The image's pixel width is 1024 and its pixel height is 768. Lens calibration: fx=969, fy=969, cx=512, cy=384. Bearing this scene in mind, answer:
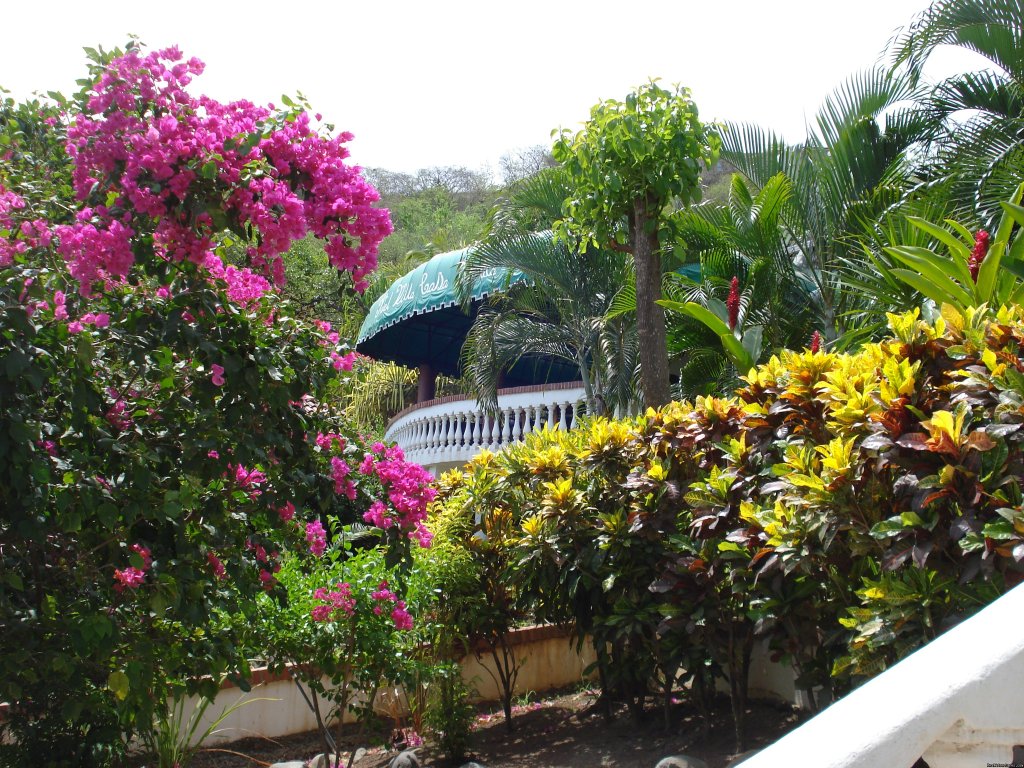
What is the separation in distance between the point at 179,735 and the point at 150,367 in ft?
11.1

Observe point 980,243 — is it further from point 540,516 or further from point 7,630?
point 7,630

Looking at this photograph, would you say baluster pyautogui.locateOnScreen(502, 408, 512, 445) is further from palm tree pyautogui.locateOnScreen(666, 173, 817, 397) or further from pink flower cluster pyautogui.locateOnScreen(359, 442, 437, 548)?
pink flower cluster pyautogui.locateOnScreen(359, 442, 437, 548)

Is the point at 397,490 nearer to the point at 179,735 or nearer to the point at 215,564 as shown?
the point at 215,564

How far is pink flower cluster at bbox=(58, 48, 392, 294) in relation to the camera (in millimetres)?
3080

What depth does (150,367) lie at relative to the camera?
11.7 ft

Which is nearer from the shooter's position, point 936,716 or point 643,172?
point 936,716

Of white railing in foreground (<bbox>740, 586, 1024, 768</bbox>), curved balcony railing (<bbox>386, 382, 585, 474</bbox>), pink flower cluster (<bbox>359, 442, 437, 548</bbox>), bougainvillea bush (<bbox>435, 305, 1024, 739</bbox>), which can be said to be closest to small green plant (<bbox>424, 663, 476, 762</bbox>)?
bougainvillea bush (<bbox>435, 305, 1024, 739</bbox>)

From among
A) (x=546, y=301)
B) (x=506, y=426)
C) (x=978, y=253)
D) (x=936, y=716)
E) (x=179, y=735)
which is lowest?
(x=179, y=735)

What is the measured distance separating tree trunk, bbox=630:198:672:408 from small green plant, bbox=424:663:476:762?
2216 mm

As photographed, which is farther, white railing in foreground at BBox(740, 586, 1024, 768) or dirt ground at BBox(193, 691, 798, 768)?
dirt ground at BBox(193, 691, 798, 768)

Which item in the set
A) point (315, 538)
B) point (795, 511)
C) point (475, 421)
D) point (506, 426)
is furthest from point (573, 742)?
point (475, 421)

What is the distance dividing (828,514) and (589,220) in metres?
3.68

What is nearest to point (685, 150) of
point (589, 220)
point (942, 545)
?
point (589, 220)

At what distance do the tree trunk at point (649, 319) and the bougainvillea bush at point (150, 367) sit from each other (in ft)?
9.71
